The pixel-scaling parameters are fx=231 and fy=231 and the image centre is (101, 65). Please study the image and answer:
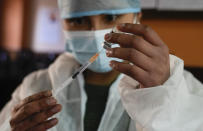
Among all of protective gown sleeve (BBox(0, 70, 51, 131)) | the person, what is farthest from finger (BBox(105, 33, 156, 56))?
protective gown sleeve (BBox(0, 70, 51, 131))

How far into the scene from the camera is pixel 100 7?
0.74 m

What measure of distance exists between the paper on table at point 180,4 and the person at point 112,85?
263mm

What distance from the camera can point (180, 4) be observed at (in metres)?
0.99

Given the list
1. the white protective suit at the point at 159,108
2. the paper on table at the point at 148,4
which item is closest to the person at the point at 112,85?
the white protective suit at the point at 159,108

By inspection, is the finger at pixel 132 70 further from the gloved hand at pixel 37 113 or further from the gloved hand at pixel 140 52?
the gloved hand at pixel 37 113

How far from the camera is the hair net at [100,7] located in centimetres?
73

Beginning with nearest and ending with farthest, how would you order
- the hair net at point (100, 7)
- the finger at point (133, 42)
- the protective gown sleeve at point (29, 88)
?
the finger at point (133, 42) < the hair net at point (100, 7) < the protective gown sleeve at point (29, 88)

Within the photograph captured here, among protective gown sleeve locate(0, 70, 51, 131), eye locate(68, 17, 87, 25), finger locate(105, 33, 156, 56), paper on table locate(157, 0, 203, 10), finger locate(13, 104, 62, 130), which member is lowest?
protective gown sleeve locate(0, 70, 51, 131)

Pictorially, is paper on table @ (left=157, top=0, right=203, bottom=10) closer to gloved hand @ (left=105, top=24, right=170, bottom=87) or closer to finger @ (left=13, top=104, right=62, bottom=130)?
gloved hand @ (left=105, top=24, right=170, bottom=87)

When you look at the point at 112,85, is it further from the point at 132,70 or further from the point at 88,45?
the point at 132,70

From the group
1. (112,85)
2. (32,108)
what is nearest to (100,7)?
(112,85)

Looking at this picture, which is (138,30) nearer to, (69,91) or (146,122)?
(146,122)

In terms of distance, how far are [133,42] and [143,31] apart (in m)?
0.03

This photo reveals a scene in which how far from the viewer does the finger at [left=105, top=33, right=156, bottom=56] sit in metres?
0.44
